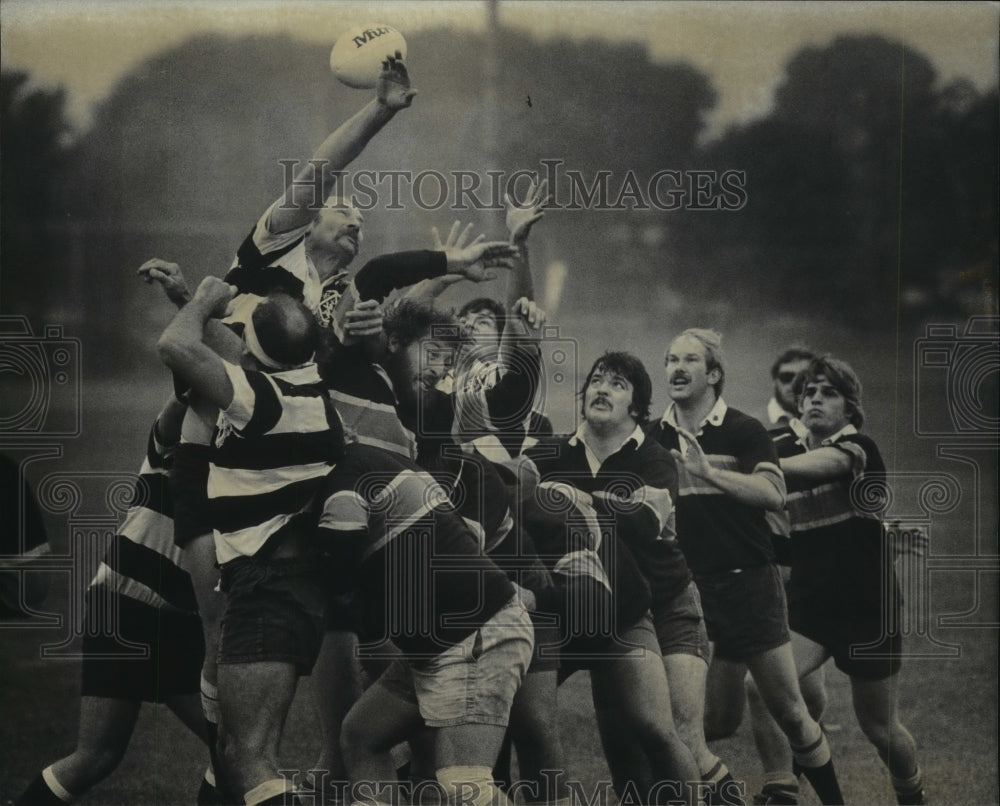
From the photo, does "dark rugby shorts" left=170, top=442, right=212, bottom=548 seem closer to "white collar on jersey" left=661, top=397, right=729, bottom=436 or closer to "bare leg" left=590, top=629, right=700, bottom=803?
"bare leg" left=590, top=629, right=700, bottom=803

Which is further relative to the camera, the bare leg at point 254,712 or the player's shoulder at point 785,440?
the player's shoulder at point 785,440

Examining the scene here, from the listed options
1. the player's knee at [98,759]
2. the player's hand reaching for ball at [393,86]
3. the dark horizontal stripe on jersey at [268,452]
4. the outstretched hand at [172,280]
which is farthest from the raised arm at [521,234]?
the player's knee at [98,759]

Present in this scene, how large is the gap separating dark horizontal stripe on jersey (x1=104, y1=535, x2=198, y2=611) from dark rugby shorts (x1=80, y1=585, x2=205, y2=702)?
48 mm

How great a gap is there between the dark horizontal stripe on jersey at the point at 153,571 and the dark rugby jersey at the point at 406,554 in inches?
18.9

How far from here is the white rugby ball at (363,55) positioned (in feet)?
12.2

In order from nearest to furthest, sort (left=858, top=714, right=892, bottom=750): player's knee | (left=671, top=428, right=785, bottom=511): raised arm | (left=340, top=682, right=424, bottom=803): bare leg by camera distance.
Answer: (left=340, top=682, right=424, bottom=803): bare leg, (left=671, top=428, right=785, bottom=511): raised arm, (left=858, top=714, right=892, bottom=750): player's knee

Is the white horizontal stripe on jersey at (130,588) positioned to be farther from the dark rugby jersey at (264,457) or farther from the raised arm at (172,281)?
the raised arm at (172,281)

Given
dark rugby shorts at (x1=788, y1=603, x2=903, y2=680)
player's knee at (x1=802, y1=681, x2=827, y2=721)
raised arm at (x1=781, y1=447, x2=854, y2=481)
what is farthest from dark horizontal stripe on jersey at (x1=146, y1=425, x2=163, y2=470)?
player's knee at (x1=802, y1=681, x2=827, y2=721)

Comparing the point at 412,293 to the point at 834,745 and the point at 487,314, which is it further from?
the point at 834,745

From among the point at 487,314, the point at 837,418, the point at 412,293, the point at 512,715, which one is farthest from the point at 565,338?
the point at 512,715

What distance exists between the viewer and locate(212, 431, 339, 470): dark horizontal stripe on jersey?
3582 mm

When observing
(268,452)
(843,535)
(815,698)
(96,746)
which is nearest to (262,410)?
(268,452)

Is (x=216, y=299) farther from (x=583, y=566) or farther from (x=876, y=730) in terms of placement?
(x=876, y=730)

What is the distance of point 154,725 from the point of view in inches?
149
